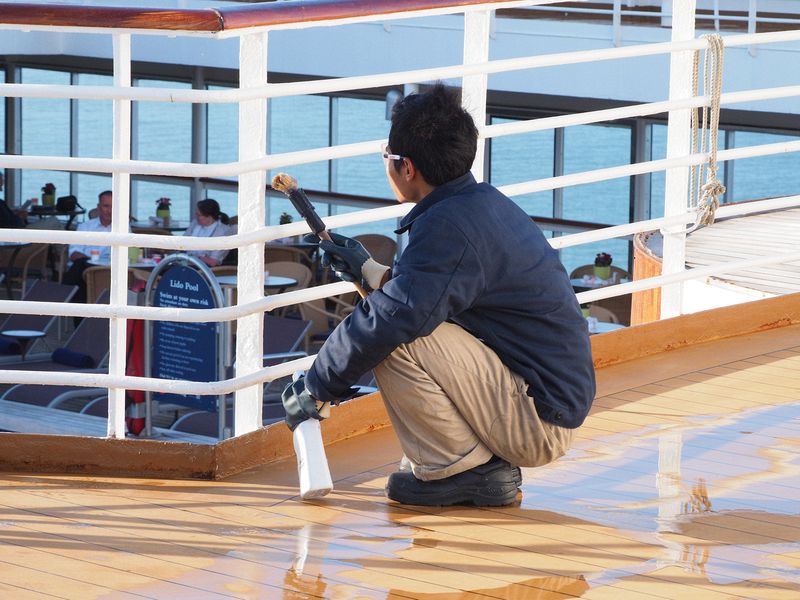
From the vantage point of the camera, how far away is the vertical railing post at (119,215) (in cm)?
262

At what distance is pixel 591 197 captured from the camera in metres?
22.0

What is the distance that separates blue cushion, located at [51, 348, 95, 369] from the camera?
19.4ft

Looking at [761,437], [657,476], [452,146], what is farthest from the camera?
[761,437]

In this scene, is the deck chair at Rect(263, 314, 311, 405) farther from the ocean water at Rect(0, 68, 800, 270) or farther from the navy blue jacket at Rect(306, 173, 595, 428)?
the ocean water at Rect(0, 68, 800, 270)

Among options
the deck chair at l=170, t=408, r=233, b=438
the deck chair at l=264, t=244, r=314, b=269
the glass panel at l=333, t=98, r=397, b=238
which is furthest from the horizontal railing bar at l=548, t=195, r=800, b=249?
the glass panel at l=333, t=98, r=397, b=238

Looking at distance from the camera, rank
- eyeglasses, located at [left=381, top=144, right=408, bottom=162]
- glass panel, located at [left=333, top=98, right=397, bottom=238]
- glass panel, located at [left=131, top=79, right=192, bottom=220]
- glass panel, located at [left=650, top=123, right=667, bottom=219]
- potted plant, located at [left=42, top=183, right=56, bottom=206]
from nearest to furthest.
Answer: eyeglasses, located at [left=381, top=144, right=408, bottom=162]
glass panel, located at [left=650, top=123, right=667, bottom=219]
potted plant, located at [left=42, top=183, right=56, bottom=206]
glass panel, located at [left=333, top=98, right=397, bottom=238]
glass panel, located at [left=131, top=79, right=192, bottom=220]

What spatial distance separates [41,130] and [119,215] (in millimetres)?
20791

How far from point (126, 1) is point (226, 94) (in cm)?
974

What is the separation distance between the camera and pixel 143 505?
2.56 m

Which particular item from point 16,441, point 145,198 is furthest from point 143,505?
point 145,198

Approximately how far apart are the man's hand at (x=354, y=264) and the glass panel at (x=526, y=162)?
56.3 feet

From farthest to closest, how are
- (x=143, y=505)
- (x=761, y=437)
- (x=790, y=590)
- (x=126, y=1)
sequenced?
Result: (x=126, y=1) < (x=761, y=437) < (x=143, y=505) < (x=790, y=590)

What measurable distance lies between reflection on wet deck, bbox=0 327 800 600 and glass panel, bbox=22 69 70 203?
1492cm

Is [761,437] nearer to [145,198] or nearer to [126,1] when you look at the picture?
[126,1]
